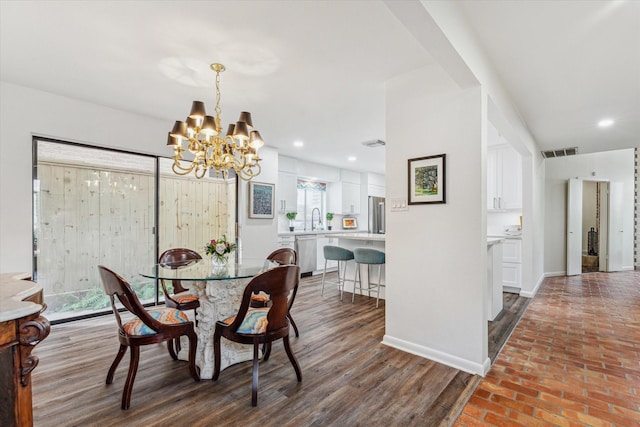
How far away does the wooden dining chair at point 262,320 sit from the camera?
1940mm

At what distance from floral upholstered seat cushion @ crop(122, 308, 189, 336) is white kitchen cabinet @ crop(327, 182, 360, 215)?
5.67 m

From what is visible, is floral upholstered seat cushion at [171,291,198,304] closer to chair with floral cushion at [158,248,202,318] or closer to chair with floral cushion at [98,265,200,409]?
chair with floral cushion at [158,248,202,318]

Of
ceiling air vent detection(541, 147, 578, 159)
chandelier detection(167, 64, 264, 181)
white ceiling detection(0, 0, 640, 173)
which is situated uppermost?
white ceiling detection(0, 0, 640, 173)

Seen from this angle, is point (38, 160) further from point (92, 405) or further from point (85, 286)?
point (92, 405)

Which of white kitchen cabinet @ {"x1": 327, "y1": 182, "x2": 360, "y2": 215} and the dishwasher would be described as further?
white kitchen cabinet @ {"x1": 327, "y1": 182, "x2": 360, "y2": 215}

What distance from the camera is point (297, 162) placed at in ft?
21.7

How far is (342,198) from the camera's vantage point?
7.66 metres

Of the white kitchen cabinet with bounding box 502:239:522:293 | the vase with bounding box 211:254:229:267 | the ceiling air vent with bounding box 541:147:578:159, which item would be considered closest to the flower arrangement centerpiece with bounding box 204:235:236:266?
the vase with bounding box 211:254:229:267

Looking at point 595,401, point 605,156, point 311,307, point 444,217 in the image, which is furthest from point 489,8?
point 605,156

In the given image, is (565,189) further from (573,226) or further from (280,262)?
(280,262)

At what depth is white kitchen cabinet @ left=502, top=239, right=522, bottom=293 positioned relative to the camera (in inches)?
189

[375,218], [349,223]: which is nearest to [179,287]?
[349,223]

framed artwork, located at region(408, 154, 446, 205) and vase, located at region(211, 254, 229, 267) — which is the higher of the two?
framed artwork, located at region(408, 154, 446, 205)

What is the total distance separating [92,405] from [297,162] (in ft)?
17.4
